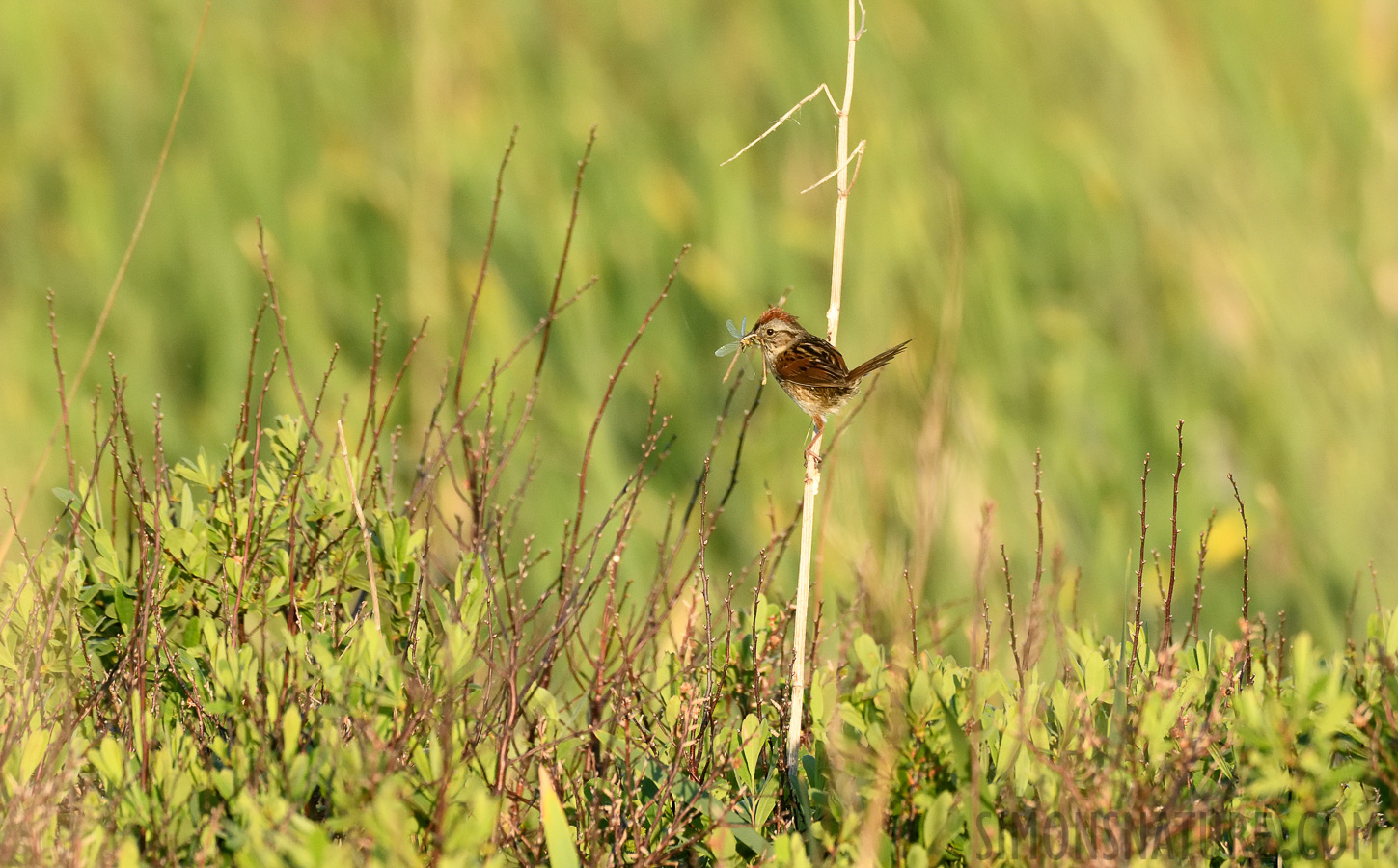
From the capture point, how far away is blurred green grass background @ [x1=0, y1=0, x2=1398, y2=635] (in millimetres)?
3926

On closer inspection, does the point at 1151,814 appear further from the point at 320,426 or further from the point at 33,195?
the point at 33,195

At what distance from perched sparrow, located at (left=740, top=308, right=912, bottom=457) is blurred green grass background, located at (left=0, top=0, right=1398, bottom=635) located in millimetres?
991

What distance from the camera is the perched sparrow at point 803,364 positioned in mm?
2672

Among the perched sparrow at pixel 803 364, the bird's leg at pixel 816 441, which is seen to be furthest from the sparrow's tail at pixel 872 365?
the bird's leg at pixel 816 441

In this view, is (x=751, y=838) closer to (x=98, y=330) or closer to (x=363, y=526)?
(x=363, y=526)

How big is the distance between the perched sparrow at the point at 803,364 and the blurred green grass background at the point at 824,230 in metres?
0.99

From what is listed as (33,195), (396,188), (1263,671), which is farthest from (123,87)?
(1263,671)

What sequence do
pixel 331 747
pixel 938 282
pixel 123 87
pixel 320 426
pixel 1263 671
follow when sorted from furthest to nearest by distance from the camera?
pixel 123 87 < pixel 938 282 < pixel 320 426 < pixel 1263 671 < pixel 331 747

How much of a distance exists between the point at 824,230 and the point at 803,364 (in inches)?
59.1

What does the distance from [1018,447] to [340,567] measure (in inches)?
80.2

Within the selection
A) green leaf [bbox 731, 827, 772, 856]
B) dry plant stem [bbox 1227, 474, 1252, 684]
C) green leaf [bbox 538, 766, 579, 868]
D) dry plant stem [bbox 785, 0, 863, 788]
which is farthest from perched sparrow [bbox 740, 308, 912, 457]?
green leaf [bbox 538, 766, 579, 868]

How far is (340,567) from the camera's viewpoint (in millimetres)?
2723

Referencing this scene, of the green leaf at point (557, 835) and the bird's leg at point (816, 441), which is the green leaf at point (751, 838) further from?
the bird's leg at point (816, 441)

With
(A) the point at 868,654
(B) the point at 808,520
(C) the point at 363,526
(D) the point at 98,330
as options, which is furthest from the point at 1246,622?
(D) the point at 98,330
